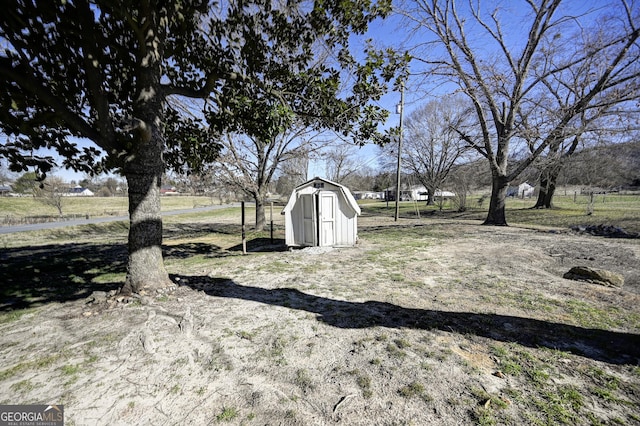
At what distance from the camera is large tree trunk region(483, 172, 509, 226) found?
1536cm

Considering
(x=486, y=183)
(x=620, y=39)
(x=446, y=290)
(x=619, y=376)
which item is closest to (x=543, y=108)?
(x=620, y=39)

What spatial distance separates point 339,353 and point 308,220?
6979 millimetres

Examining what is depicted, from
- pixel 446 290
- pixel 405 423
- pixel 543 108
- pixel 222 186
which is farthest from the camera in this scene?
pixel 222 186

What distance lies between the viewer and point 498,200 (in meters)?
15.7

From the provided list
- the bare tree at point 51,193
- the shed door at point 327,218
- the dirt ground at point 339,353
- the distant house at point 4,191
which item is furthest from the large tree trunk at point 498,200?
the distant house at point 4,191

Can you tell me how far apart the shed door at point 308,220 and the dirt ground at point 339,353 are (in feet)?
12.9

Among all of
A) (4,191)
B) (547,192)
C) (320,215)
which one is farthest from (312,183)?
(4,191)

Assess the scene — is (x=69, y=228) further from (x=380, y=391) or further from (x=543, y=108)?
(x=543, y=108)

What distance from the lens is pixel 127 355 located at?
3066mm

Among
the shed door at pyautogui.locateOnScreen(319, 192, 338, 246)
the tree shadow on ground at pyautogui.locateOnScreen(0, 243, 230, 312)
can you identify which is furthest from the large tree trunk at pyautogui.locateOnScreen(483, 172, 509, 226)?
the tree shadow on ground at pyautogui.locateOnScreen(0, 243, 230, 312)

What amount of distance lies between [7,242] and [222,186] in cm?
1079

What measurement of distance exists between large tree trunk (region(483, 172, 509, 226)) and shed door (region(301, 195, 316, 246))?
12622mm

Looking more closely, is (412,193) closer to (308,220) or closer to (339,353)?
(308,220)

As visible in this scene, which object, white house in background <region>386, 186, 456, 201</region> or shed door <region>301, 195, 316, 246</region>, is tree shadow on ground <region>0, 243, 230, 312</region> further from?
white house in background <region>386, 186, 456, 201</region>
